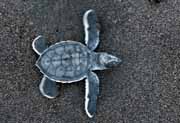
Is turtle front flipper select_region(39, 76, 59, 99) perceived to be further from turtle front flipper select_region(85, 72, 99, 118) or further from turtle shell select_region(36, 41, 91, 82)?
turtle front flipper select_region(85, 72, 99, 118)

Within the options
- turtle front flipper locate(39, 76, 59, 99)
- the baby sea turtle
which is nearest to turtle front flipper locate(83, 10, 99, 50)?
the baby sea turtle

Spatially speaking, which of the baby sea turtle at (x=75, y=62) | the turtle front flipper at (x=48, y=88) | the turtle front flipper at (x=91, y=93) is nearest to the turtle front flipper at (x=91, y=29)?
the baby sea turtle at (x=75, y=62)

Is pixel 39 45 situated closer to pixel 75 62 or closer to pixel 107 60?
pixel 75 62

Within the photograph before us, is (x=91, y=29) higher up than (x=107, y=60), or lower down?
higher up

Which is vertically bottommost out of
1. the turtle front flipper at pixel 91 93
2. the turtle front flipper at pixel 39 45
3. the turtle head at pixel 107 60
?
the turtle front flipper at pixel 91 93

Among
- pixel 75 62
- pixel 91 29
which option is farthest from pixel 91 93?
pixel 91 29

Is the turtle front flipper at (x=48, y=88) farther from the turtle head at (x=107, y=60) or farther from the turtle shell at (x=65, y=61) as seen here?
the turtle head at (x=107, y=60)

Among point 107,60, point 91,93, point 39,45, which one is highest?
point 39,45
